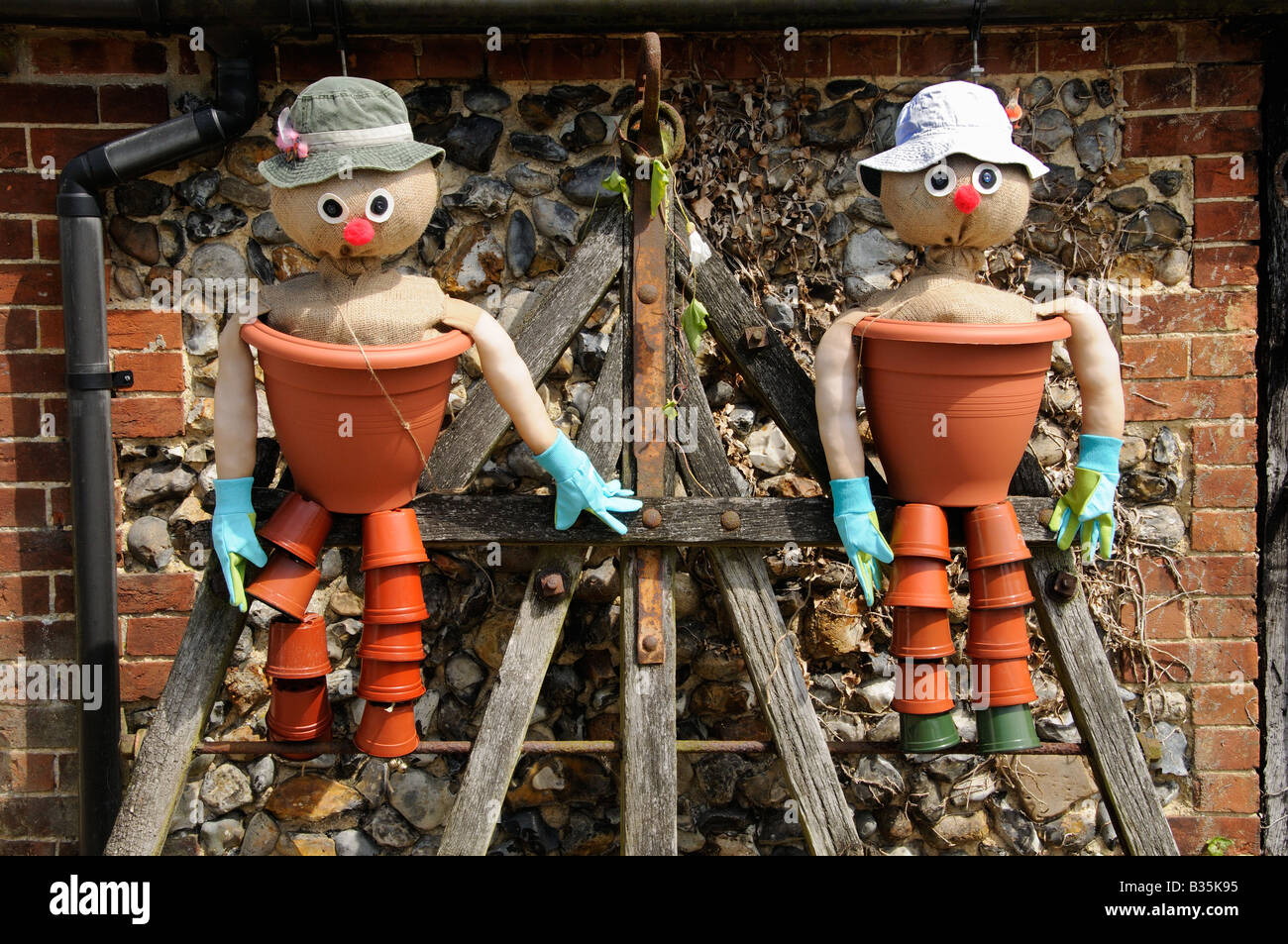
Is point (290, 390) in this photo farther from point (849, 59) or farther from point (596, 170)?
point (849, 59)

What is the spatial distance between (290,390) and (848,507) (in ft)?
3.62

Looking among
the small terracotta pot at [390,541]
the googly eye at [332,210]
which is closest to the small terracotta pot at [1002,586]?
the small terracotta pot at [390,541]

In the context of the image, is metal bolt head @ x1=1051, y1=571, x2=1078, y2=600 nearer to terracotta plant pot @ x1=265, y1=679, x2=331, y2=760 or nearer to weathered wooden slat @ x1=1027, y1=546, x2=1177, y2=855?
weathered wooden slat @ x1=1027, y1=546, x2=1177, y2=855

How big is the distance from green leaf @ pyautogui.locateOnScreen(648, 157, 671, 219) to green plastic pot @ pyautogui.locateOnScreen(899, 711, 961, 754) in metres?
1.17

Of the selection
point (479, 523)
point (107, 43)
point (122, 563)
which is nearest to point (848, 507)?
point (479, 523)

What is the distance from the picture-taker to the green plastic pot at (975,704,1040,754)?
2088 millimetres

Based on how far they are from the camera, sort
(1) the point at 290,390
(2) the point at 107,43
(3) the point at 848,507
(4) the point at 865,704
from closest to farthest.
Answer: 1. (1) the point at 290,390
2. (3) the point at 848,507
3. (2) the point at 107,43
4. (4) the point at 865,704

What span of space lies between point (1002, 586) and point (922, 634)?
0.18 m

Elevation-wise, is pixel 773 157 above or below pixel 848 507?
above

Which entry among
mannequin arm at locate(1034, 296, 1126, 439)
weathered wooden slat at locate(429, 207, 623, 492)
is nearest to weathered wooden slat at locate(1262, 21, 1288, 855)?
mannequin arm at locate(1034, 296, 1126, 439)

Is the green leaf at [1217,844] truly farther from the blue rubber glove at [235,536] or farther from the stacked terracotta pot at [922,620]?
the blue rubber glove at [235,536]

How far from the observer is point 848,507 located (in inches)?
82.7

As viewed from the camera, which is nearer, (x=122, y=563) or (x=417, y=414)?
(x=417, y=414)

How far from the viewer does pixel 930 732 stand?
82.0 inches
